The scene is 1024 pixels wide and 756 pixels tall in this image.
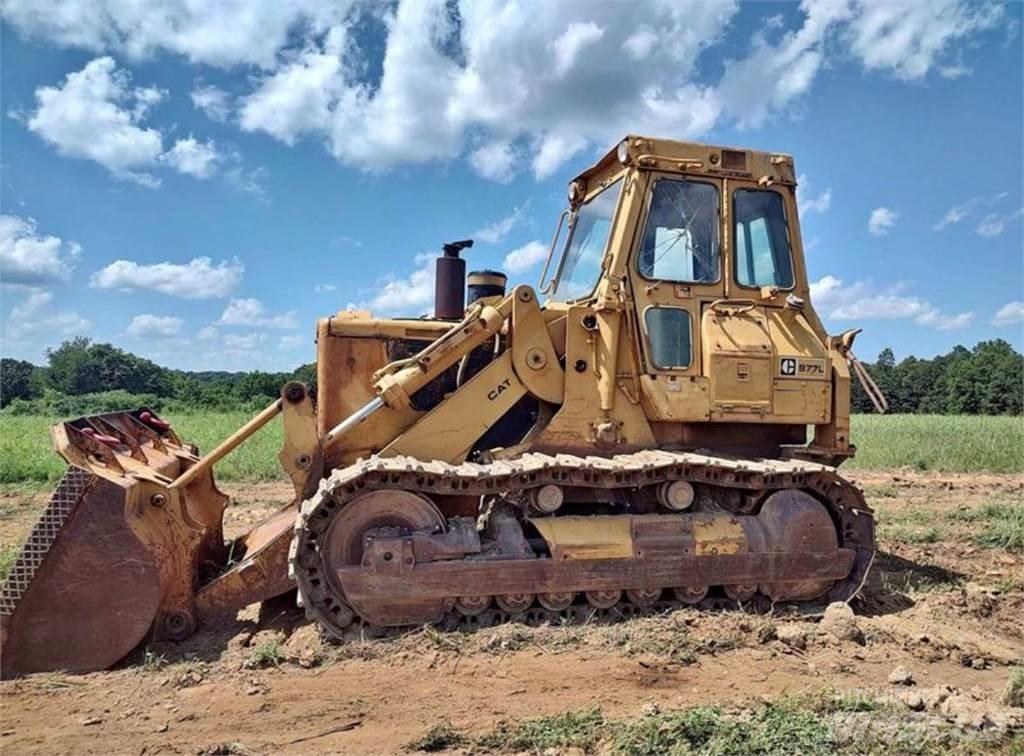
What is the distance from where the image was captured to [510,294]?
18.9 ft

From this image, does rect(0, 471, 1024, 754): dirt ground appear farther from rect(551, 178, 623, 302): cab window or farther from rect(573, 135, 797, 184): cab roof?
rect(573, 135, 797, 184): cab roof

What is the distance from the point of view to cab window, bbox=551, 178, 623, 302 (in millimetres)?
6227

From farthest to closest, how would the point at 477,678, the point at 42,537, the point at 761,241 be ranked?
the point at 761,241 → the point at 42,537 → the point at 477,678

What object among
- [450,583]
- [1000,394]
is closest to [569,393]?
[450,583]

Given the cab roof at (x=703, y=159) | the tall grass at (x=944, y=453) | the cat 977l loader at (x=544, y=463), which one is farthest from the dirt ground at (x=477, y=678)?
the tall grass at (x=944, y=453)

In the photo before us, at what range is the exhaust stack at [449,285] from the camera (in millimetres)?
6805

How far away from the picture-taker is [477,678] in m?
4.44

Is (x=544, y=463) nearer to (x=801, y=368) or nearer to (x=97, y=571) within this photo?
(x=801, y=368)

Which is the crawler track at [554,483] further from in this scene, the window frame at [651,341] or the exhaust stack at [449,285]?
A: the exhaust stack at [449,285]

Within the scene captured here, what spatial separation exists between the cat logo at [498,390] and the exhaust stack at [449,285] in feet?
4.15

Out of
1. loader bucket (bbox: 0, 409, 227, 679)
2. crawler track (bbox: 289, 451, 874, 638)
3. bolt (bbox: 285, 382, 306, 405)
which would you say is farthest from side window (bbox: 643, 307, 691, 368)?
loader bucket (bbox: 0, 409, 227, 679)

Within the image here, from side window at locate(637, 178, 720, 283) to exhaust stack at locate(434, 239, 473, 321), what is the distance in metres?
1.76

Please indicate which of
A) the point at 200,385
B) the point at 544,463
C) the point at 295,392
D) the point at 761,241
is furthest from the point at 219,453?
the point at 200,385

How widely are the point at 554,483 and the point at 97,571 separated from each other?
3.01 m
